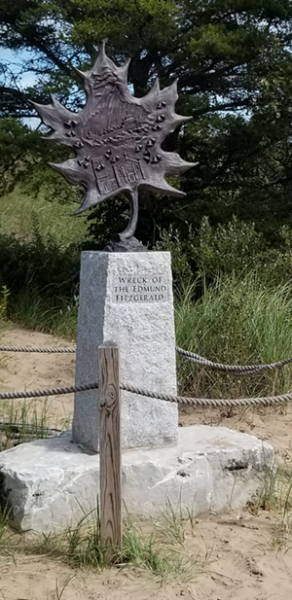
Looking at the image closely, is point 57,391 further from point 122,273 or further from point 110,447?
point 122,273

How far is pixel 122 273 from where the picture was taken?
164 inches

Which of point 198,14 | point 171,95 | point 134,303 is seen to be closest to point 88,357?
point 134,303

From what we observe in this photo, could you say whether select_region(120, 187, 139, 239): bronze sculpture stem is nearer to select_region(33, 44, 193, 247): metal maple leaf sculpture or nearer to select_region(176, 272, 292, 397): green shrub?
select_region(33, 44, 193, 247): metal maple leaf sculpture

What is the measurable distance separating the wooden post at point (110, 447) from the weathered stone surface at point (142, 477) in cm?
44

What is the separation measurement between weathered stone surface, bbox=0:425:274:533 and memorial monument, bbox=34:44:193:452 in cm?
19

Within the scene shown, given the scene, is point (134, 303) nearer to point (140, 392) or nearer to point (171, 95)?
point (140, 392)

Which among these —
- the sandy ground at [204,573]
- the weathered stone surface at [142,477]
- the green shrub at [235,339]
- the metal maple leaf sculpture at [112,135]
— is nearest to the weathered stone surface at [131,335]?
the weathered stone surface at [142,477]

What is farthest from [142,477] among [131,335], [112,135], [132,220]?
[112,135]

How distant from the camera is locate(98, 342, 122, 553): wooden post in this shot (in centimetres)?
339

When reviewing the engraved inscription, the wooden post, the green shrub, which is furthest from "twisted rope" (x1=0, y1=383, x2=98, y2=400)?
the green shrub

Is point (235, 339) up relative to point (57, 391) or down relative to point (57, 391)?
up

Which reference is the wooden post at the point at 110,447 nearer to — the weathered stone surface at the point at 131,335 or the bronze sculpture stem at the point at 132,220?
the weathered stone surface at the point at 131,335

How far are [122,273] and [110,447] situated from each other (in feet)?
3.72

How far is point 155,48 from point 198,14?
728 millimetres
